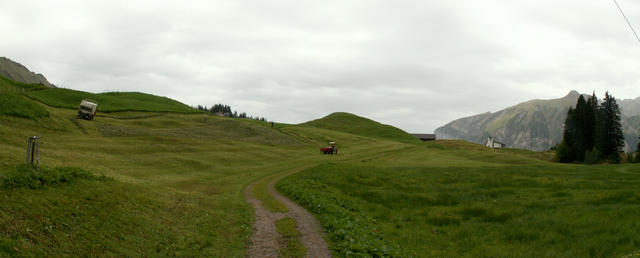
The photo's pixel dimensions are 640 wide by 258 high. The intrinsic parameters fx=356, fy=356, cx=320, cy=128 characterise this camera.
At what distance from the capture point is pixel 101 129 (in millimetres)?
67438

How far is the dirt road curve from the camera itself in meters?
17.3

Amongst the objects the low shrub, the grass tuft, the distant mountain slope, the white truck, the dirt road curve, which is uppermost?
the distant mountain slope

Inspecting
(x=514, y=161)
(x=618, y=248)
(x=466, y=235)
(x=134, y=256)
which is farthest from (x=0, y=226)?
(x=514, y=161)

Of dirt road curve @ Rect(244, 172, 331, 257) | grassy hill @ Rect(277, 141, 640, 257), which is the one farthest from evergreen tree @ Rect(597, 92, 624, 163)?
dirt road curve @ Rect(244, 172, 331, 257)

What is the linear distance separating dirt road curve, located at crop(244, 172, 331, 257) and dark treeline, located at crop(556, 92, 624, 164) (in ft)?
335

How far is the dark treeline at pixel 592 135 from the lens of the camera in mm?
99562

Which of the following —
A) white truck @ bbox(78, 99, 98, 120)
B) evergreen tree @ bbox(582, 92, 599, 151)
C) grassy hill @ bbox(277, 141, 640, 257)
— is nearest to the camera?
grassy hill @ bbox(277, 141, 640, 257)

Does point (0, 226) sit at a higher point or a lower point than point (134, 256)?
higher

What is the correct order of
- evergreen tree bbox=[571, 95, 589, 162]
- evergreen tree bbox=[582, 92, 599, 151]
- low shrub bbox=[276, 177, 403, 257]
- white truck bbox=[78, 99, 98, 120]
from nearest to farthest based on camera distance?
low shrub bbox=[276, 177, 403, 257] < white truck bbox=[78, 99, 98, 120] < evergreen tree bbox=[571, 95, 589, 162] < evergreen tree bbox=[582, 92, 599, 151]

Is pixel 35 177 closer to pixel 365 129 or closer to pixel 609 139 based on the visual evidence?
pixel 609 139

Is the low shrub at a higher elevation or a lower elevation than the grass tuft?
lower

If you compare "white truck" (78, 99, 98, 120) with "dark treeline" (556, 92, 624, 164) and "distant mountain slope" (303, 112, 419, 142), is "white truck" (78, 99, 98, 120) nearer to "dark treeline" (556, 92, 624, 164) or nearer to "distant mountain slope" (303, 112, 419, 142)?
"distant mountain slope" (303, 112, 419, 142)

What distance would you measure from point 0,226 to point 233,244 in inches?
372

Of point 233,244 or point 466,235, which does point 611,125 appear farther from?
point 233,244
